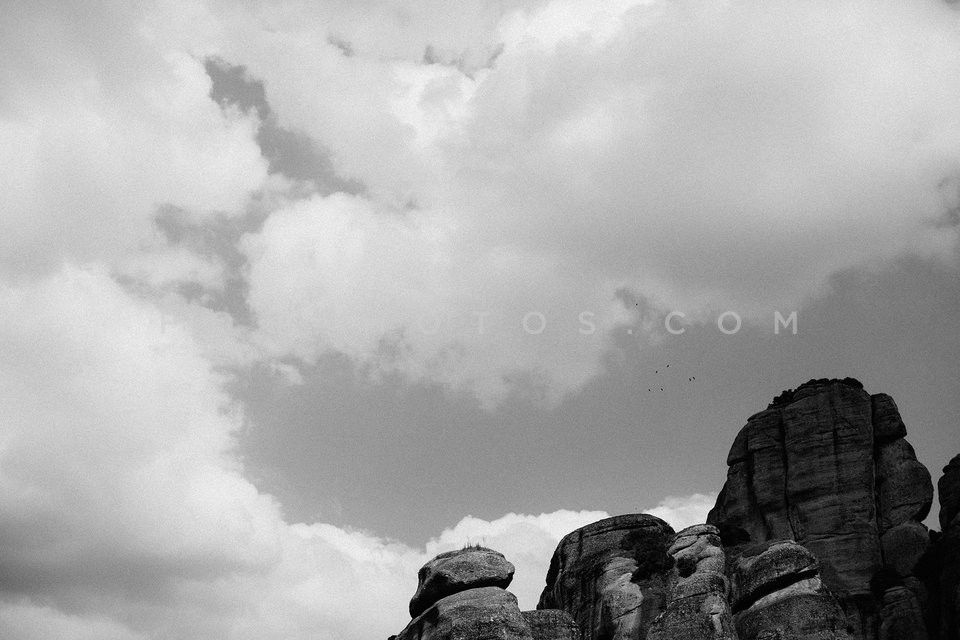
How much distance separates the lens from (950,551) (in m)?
82.2

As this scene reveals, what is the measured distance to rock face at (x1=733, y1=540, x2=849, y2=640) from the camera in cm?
4050

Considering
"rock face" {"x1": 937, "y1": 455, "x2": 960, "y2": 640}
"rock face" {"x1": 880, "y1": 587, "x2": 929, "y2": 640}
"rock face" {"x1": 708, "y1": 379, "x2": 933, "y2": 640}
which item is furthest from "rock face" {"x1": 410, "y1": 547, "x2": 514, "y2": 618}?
"rock face" {"x1": 708, "y1": 379, "x2": 933, "y2": 640}

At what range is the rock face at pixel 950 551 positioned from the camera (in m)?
76.6

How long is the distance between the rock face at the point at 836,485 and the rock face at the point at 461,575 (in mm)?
64615

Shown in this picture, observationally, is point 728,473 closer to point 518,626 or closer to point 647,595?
point 647,595

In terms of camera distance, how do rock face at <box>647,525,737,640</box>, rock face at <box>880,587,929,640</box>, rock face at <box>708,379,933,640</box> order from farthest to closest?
rock face at <box>708,379,933,640</box> → rock face at <box>880,587,929,640</box> → rock face at <box>647,525,737,640</box>

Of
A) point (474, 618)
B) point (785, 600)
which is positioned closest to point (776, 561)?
point (785, 600)

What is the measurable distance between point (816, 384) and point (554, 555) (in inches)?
1974

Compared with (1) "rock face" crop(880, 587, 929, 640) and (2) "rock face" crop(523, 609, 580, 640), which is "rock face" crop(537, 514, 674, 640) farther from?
(1) "rock face" crop(880, 587, 929, 640)

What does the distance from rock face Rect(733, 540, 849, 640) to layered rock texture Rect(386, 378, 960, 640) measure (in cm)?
6

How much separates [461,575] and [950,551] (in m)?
57.8

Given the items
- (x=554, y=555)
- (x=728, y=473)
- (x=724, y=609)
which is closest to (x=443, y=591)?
(x=724, y=609)

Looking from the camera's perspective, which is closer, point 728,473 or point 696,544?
point 696,544

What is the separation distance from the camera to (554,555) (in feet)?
247
